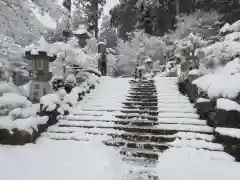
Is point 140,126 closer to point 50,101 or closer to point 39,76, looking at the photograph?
point 50,101

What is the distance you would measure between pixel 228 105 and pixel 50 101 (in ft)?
12.4

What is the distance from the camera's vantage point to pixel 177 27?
12.8 meters

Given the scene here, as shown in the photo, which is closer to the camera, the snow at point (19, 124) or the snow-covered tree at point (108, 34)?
the snow at point (19, 124)

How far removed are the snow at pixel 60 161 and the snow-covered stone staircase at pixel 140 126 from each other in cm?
A: 29

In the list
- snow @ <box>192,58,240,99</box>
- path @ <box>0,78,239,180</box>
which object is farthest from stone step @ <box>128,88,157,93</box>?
snow @ <box>192,58,240,99</box>

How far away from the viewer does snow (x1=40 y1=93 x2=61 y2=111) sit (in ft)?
18.6

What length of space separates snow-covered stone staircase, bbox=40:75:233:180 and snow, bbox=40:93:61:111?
0.44 m

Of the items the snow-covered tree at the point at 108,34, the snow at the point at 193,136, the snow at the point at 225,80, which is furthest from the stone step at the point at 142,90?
the snow-covered tree at the point at 108,34

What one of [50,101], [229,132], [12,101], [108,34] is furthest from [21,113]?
[108,34]

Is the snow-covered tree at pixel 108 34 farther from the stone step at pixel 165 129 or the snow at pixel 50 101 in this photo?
the stone step at pixel 165 129

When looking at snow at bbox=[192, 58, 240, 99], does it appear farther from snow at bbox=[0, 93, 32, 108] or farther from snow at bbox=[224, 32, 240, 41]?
snow at bbox=[0, 93, 32, 108]

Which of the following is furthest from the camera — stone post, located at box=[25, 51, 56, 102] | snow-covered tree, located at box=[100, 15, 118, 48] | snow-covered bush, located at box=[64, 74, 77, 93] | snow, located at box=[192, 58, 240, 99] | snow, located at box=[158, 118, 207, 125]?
snow-covered tree, located at box=[100, 15, 118, 48]

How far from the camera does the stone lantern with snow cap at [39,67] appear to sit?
630cm

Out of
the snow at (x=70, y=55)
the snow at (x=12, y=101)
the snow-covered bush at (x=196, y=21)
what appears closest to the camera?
the snow at (x=12, y=101)
